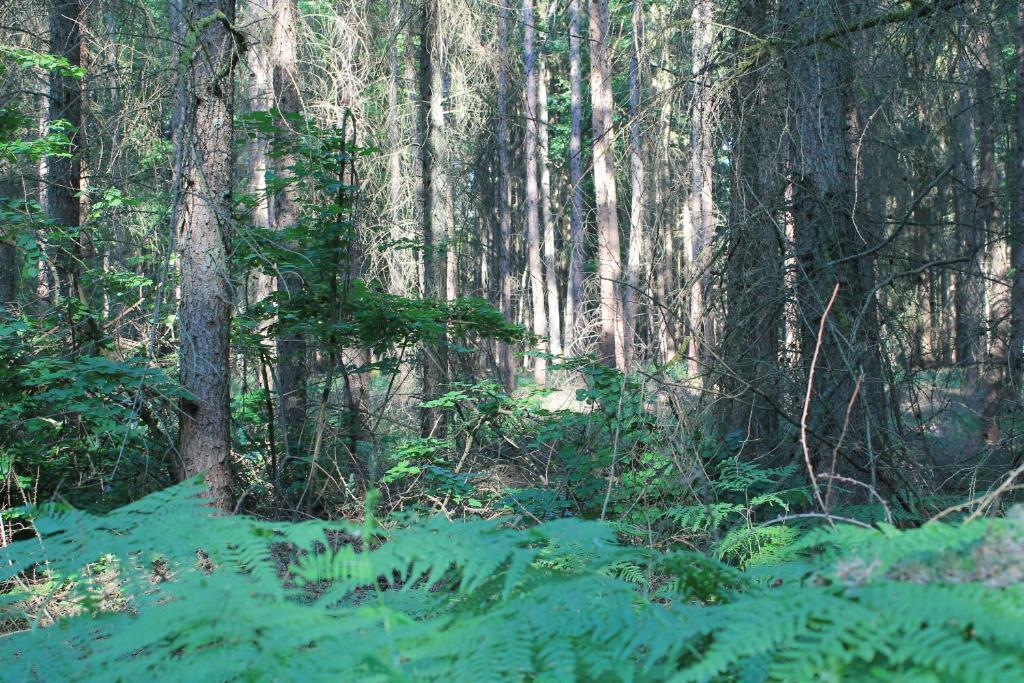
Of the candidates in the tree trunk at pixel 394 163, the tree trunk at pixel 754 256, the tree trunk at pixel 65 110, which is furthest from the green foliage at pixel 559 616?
the tree trunk at pixel 394 163

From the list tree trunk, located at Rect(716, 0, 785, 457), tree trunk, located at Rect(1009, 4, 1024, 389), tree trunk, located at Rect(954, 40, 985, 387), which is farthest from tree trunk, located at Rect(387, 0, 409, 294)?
tree trunk, located at Rect(1009, 4, 1024, 389)

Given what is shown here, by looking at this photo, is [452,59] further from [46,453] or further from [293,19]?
[46,453]

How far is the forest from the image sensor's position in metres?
1.55

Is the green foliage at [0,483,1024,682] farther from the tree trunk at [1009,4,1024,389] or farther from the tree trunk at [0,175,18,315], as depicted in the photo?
the tree trunk at [0,175,18,315]

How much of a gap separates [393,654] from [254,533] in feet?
1.79

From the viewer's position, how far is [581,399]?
7215 mm

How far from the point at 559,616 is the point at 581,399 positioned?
18.3 ft

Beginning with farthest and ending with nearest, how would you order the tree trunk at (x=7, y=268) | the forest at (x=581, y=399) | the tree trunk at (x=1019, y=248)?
the tree trunk at (x=7, y=268) → the tree trunk at (x=1019, y=248) → the forest at (x=581, y=399)

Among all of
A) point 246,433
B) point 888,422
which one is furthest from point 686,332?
point 246,433

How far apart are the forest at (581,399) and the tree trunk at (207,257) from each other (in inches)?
0.9

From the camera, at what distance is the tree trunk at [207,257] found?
5969mm

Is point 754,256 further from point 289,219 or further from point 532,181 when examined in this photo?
point 532,181

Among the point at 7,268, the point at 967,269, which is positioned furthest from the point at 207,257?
the point at 7,268

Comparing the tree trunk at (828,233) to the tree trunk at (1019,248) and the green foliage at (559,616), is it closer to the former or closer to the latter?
the tree trunk at (1019,248)
